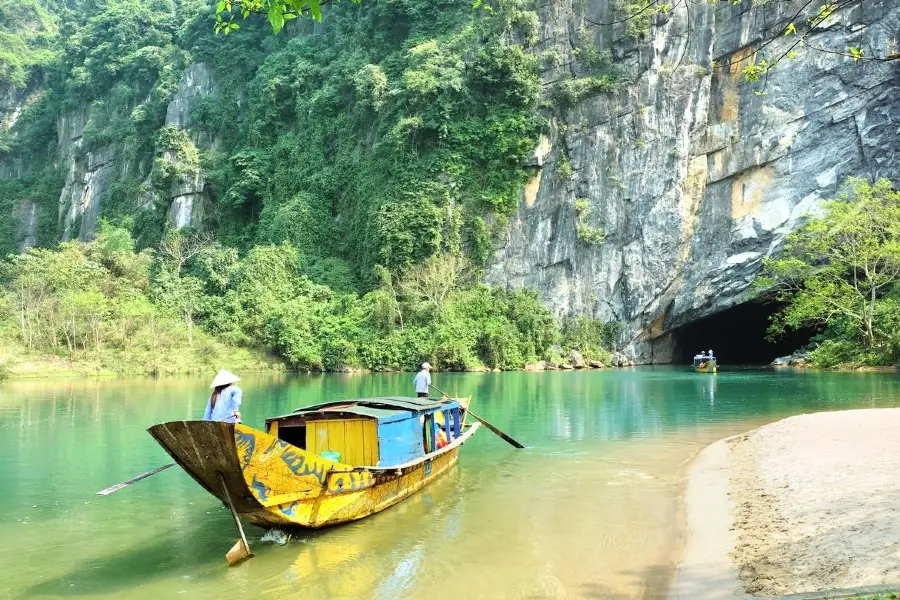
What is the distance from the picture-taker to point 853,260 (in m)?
28.6

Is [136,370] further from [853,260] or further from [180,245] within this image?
[853,260]

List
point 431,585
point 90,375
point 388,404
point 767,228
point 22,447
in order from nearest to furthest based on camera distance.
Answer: point 431,585 < point 388,404 < point 22,447 < point 90,375 < point 767,228

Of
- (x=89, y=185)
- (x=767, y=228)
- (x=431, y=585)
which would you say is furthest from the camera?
(x=89, y=185)

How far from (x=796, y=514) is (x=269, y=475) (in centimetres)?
535

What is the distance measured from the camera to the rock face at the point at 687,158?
1307 inches

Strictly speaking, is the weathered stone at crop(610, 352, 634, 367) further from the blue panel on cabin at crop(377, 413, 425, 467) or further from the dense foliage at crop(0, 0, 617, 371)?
the blue panel on cabin at crop(377, 413, 425, 467)

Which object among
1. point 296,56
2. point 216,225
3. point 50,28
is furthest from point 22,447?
point 50,28

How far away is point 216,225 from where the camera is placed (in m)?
45.8

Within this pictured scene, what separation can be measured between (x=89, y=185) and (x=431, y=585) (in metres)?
54.5

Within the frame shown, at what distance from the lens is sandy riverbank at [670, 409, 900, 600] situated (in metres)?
5.07

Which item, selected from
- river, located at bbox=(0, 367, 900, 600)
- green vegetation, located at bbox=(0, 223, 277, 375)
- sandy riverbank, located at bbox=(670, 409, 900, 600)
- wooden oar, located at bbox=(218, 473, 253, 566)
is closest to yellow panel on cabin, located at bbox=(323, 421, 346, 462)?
river, located at bbox=(0, 367, 900, 600)

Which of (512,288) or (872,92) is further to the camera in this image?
(512,288)

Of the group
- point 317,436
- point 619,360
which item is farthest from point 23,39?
point 317,436

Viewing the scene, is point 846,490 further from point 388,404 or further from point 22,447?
point 22,447
